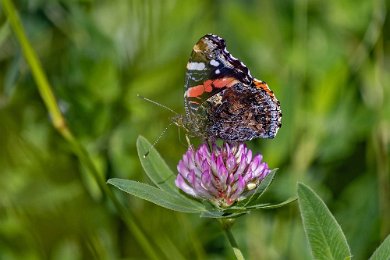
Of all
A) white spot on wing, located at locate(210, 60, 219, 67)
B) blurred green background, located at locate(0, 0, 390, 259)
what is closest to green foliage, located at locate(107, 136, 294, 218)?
white spot on wing, located at locate(210, 60, 219, 67)

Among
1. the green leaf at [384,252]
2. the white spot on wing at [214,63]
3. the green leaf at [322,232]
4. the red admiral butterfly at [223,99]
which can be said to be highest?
the white spot on wing at [214,63]

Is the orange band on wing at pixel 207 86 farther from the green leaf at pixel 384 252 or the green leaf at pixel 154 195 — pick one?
the green leaf at pixel 384 252

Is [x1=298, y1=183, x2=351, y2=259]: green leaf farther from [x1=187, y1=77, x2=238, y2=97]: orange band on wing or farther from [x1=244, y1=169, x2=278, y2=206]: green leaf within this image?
[x1=187, y1=77, x2=238, y2=97]: orange band on wing

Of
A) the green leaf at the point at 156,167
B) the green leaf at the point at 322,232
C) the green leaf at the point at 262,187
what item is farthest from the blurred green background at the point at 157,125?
the green leaf at the point at 322,232

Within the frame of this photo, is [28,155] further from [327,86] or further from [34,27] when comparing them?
[327,86]

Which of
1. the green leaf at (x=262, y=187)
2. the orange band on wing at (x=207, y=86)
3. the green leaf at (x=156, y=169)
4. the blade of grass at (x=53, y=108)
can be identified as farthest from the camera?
the blade of grass at (x=53, y=108)
